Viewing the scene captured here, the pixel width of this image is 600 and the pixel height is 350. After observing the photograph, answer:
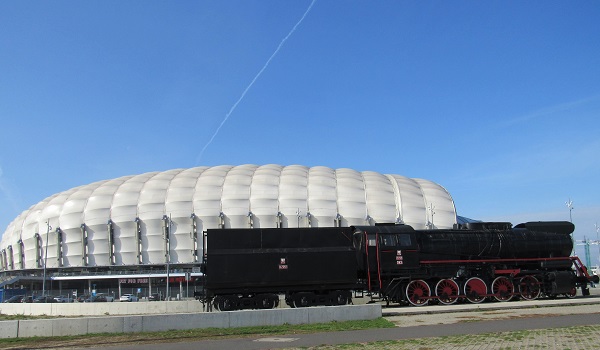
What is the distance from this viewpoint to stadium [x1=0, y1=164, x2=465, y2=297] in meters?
70.7

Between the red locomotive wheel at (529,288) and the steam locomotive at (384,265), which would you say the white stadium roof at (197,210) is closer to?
the steam locomotive at (384,265)

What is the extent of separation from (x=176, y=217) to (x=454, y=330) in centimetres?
6019

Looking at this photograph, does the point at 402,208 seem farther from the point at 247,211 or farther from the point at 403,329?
the point at 403,329

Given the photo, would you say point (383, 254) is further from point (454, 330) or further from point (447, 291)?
point (454, 330)

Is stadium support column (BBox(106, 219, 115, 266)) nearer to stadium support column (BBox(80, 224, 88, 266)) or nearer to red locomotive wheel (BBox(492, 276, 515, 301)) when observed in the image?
stadium support column (BBox(80, 224, 88, 266))

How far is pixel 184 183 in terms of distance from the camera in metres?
74.9

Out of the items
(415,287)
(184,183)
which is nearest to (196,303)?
(415,287)

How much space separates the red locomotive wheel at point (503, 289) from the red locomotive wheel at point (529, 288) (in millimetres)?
698

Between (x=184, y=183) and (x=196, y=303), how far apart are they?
A: 44.1 m

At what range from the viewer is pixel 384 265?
26078mm

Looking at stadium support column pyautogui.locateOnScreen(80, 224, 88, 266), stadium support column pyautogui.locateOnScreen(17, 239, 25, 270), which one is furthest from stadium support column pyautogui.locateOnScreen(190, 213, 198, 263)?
stadium support column pyautogui.locateOnScreen(17, 239, 25, 270)

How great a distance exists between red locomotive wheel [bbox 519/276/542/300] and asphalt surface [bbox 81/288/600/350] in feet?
21.5

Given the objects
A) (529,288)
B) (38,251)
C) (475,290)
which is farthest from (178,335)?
(38,251)

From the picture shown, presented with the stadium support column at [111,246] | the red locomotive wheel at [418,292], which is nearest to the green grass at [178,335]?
the red locomotive wheel at [418,292]
